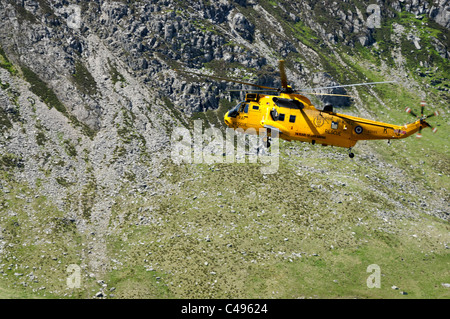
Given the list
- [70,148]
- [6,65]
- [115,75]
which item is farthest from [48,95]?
[70,148]

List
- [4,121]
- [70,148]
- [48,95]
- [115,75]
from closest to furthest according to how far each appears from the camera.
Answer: [4,121]
[70,148]
[48,95]
[115,75]

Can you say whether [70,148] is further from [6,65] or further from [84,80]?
[6,65]

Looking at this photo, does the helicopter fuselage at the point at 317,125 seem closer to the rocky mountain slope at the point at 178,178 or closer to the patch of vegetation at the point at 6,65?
the rocky mountain slope at the point at 178,178

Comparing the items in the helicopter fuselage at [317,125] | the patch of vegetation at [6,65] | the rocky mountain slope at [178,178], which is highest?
the helicopter fuselage at [317,125]

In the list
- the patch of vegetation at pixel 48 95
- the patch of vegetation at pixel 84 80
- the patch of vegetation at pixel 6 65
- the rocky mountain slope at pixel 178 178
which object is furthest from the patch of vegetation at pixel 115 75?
the patch of vegetation at pixel 6 65

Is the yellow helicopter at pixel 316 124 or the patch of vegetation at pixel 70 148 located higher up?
the yellow helicopter at pixel 316 124

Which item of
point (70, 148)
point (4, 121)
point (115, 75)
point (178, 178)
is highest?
point (115, 75)

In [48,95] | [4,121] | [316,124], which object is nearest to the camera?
[316,124]

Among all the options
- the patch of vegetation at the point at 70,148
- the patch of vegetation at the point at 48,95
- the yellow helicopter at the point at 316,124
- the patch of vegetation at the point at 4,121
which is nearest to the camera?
the yellow helicopter at the point at 316,124

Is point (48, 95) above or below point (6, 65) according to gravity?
below
